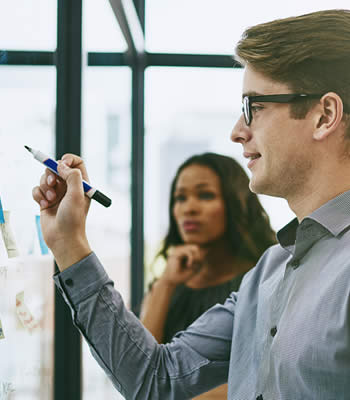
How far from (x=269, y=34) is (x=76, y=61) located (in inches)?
16.8

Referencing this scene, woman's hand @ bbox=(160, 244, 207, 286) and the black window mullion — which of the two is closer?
the black window mullion

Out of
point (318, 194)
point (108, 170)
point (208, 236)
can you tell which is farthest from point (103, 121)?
point (318, 194)

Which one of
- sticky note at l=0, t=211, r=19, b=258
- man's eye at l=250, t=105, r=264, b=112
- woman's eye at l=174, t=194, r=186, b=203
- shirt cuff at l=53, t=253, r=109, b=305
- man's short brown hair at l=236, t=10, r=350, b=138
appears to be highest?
man's short brown hair at l=236, t=10, r=350, b=138

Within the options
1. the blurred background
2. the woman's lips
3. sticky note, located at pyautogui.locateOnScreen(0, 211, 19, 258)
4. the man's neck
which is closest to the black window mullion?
the blurred background

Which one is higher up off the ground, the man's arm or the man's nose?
the man's nose

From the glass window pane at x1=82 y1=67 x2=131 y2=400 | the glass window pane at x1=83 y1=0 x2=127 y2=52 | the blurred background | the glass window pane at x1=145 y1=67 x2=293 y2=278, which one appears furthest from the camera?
the glass window pane at x1=145 y1=67 x2=293 y2=278

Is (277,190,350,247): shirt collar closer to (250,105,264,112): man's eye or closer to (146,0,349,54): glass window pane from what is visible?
(250,105,264,112): man's eye

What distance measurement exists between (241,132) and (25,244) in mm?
417

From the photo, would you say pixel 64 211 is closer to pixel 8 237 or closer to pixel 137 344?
pixel 8 237

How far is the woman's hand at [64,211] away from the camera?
28.3 inches

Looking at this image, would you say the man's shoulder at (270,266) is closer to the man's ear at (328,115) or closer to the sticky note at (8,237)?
the man's ear at (328,115)

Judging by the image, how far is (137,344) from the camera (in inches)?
31.7

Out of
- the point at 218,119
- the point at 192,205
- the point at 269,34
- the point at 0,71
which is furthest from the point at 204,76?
the point at 0,71

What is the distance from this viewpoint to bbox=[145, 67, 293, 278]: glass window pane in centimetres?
215
